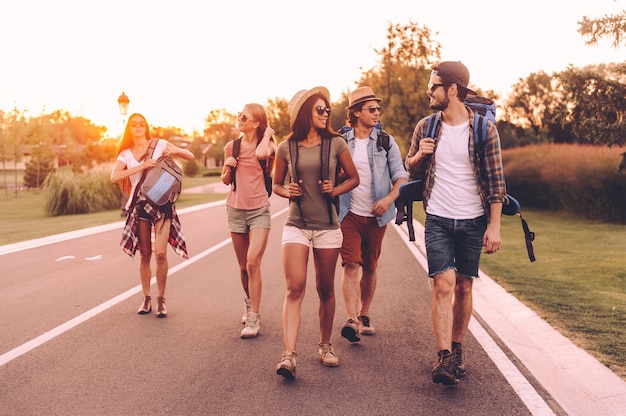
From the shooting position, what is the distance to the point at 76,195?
27.2 m

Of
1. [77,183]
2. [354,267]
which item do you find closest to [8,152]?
[77,183]

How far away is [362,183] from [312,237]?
1.08m

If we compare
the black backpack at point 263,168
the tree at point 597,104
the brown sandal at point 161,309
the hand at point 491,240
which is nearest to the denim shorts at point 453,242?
the hand at point 491,240

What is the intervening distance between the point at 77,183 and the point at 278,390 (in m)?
25.5

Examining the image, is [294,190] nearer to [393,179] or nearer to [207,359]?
[393,179]

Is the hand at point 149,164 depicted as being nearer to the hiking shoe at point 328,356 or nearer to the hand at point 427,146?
the hiking shoe at point 328,356

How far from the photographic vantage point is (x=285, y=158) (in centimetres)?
484

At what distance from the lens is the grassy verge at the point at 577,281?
594 centimetres

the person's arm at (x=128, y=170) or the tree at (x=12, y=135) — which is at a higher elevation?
the tree at (x=12, y=135)

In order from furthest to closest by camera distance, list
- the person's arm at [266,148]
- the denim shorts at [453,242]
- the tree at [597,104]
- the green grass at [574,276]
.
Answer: the tree at [597,104] → the green grass at [574,276] → the person's arm at [266,148] → the denim shorts at [453,242]

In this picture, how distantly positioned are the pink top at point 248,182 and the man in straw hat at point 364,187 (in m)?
0.79

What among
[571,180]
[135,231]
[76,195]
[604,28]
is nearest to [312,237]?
[135,231]

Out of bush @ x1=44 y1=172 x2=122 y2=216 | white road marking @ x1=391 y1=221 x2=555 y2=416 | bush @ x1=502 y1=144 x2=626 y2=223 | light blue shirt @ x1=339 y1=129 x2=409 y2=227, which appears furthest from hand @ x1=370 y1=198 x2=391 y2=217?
bush @ x1=44 y1=172 x2=122 y2=216

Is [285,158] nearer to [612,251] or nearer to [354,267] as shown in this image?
[354,267]
